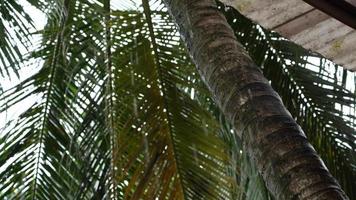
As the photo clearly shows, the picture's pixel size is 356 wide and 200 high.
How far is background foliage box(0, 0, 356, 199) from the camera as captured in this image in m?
3.91

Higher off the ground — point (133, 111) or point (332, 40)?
point (133, 111)

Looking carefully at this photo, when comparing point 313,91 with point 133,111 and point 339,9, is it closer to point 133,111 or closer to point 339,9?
point 133,111

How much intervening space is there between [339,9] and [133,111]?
96.2 inches

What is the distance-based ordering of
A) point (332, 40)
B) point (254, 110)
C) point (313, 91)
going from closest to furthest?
point (332, 40) → point (254, 110) → point (313, 91)

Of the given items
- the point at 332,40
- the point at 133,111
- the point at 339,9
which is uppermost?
the point at 133,111

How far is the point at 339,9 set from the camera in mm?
1776

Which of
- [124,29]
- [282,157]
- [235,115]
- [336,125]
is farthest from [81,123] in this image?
[282,157]

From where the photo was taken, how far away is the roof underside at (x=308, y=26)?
2240 millimetres

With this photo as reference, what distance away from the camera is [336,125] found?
491cm

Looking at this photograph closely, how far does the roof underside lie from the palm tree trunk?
Result: 0.22 metres

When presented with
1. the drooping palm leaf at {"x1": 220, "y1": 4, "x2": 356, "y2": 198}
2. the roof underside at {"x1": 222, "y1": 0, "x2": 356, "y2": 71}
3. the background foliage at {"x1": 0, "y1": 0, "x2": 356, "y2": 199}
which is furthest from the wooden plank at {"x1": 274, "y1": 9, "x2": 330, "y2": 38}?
the drooping palm leaf at {"x1": 220, "y1": 4, "x2": 356, "y2": 198}

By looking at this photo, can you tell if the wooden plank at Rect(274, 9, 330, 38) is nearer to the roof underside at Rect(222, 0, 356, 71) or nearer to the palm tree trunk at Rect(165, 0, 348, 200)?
the roof underside at Rect(222, 0, 356, 71)

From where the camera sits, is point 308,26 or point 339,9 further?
point 308,26

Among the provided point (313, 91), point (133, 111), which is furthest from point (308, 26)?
point (313, 91)
